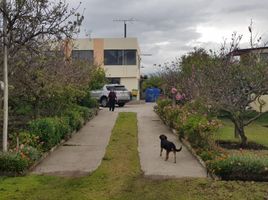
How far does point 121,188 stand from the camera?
10.6 meters

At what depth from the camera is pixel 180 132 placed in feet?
61.0

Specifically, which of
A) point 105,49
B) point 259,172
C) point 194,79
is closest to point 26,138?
point 259,172

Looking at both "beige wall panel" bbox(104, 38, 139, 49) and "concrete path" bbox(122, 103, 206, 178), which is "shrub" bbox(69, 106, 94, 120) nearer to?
"concrete path" bbox(122, 103, 206, 178)

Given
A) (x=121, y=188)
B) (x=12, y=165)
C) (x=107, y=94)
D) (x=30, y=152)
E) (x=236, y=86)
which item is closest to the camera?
(x=121, y=188)

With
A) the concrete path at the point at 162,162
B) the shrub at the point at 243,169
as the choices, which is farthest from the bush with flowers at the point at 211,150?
the concrete path at the point at 162,162

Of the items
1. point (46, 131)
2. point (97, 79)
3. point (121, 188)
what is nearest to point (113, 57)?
point (97, 79)

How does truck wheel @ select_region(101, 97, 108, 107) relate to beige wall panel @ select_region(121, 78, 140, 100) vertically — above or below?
below

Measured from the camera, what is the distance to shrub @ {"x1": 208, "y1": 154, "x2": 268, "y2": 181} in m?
11.5

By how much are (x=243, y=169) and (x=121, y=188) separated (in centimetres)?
277

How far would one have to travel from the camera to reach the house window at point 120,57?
58.2 m

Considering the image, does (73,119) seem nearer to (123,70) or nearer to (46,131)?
(46,131)

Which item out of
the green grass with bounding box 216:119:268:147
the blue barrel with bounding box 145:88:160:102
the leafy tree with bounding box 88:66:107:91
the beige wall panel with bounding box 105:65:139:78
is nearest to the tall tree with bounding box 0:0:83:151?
the green grass with bounding box 216:119:268:147

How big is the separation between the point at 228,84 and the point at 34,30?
277 inches

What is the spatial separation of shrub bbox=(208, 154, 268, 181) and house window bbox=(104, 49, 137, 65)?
47040mm
